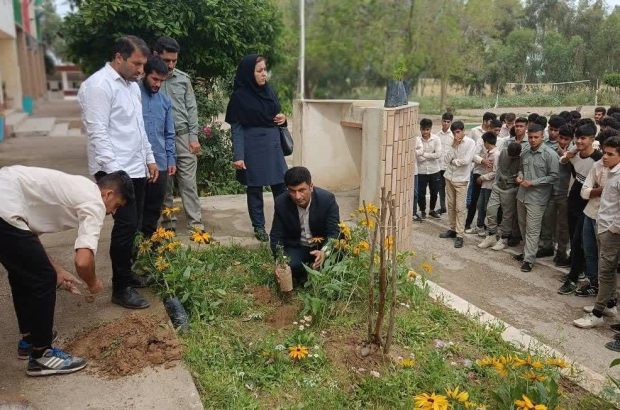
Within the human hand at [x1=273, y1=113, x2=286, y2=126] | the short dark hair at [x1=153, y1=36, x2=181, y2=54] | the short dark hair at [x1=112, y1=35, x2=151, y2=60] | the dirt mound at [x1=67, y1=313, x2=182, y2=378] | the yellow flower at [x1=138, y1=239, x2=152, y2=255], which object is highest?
the short dark hair at [x1=153, y1=36, x2=181, y2=54]

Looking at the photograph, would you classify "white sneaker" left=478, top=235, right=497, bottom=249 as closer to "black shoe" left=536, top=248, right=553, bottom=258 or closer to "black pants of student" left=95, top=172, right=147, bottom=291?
"black shoe" left=536, top=248, right=553, bottom=258

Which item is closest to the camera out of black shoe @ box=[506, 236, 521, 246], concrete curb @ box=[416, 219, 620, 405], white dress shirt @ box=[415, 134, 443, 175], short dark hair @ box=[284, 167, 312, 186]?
concrete curb @ box=[416, 219, 620, 405]

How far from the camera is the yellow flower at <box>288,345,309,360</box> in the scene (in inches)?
114

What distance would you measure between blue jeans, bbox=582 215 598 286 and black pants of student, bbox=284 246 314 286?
2.47 meters

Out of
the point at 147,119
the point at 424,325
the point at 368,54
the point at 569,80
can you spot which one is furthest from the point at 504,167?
the point at 368,54

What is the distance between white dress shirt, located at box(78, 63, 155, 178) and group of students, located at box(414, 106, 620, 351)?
11.5 ft

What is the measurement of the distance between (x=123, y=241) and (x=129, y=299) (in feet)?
1.28

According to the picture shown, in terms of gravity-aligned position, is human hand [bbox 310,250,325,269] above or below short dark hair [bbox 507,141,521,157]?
below

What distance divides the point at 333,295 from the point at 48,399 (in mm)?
1761

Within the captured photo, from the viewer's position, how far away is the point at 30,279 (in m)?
2.69

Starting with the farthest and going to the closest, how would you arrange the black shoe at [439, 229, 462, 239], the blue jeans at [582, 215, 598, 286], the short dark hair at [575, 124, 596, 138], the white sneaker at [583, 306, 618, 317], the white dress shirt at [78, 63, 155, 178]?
the black shoe at [439, 229, 462, 239]
the short dark hair at [575, 124, 596, 138]
the blue jeans at [582, 215, 598, 286]
the white sneaker at [583, 306, 618, 317]
the white dress shirt at [78, 63, 155, 178]

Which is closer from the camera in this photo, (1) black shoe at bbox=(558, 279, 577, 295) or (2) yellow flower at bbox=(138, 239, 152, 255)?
(2) yellow flower at bbox=(138, 239, 152, 255)

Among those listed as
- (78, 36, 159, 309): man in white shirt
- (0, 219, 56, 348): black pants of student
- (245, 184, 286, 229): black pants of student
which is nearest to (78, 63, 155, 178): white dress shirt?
(78, 36, 159, 309): man in white shirt

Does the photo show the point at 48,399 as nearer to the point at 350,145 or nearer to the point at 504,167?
the point at 504,167
